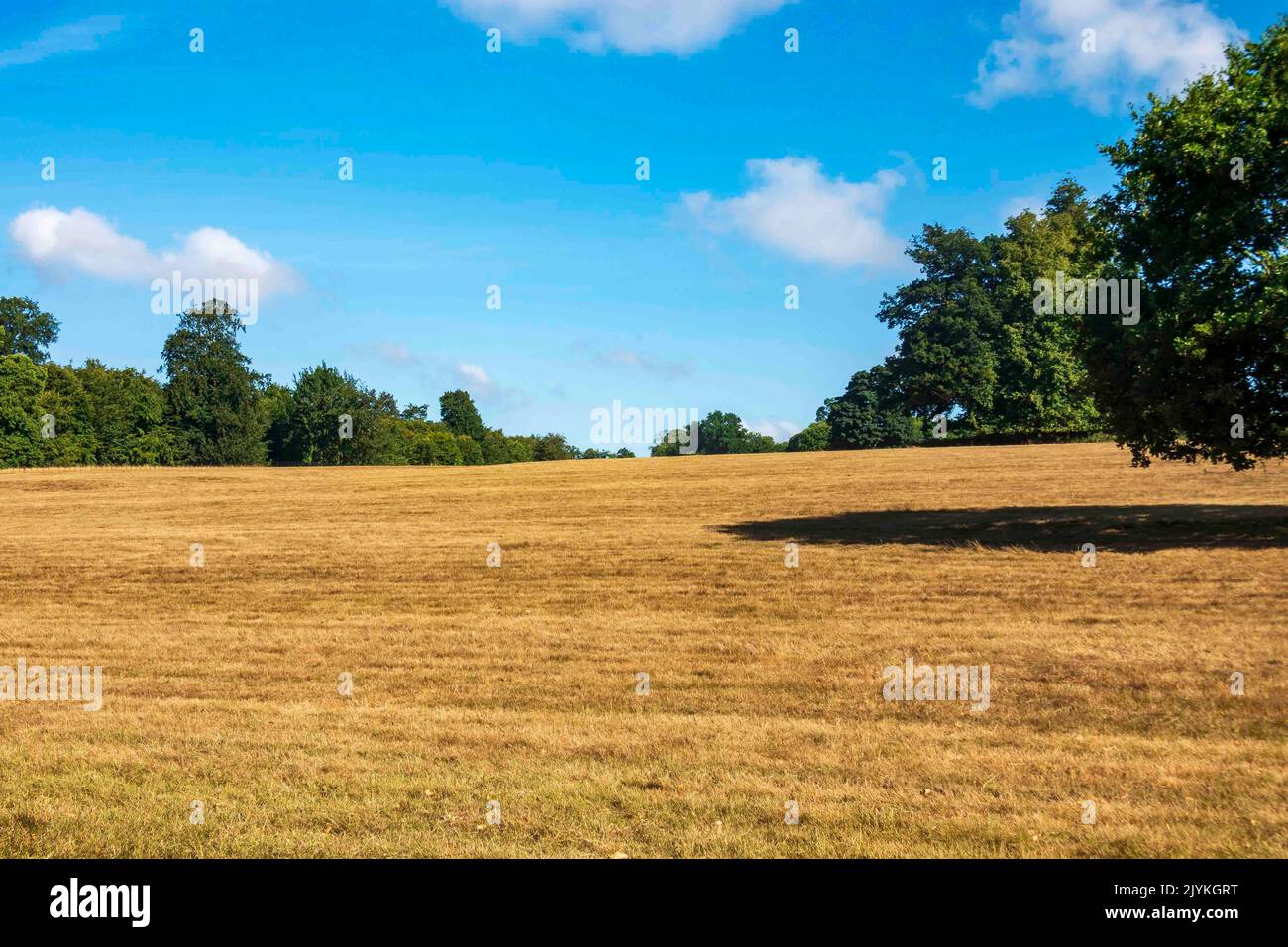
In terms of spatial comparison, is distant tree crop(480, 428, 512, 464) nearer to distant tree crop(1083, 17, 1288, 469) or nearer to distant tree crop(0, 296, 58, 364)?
distant tree crop(0, 296, 58, 364)

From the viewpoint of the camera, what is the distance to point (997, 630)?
1427 centimetres

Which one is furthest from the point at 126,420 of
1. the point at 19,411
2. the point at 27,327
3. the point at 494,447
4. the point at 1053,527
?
the point at 1053,527

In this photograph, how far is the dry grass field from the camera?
7176mm

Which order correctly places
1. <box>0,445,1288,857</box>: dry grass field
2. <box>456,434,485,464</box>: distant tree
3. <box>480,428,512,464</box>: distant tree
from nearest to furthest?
<box>0,445,1288,857</box>: dry grass field
<box>456,434,485,464</box>: distant tree
<box>480,428,512,464</box>: distant tree

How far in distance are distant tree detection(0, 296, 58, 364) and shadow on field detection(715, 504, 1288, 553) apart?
11468cm

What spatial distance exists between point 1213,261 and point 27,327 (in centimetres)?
12973

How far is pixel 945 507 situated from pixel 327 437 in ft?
262

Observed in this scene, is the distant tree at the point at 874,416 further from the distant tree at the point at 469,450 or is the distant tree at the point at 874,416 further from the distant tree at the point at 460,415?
the distant tree at the point at 460,415

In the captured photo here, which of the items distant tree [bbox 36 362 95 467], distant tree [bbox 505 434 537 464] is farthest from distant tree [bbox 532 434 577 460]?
distant tree [bbox 36 362 95 467]

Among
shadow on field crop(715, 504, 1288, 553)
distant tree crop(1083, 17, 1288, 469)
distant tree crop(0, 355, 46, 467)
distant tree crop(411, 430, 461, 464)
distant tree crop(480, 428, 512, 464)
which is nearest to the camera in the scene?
distant tree crop(1083, 17, 1288, 469)

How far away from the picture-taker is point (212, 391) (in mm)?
102312

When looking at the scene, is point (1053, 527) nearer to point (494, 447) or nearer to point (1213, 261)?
point (1213, 261)

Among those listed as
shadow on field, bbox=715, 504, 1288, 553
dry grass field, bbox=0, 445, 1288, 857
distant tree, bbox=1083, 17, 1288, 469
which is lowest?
dry grass field, bbox=0, 445, 1288, 857
